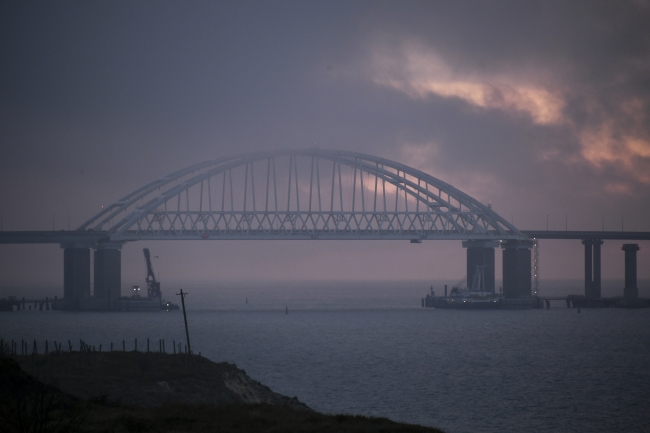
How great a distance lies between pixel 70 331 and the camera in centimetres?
9238

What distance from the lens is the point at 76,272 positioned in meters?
128

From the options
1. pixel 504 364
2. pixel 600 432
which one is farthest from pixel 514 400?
pixel 504 364

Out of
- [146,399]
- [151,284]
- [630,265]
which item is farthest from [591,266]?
[146,399]

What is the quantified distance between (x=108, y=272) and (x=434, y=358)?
71.9 metres

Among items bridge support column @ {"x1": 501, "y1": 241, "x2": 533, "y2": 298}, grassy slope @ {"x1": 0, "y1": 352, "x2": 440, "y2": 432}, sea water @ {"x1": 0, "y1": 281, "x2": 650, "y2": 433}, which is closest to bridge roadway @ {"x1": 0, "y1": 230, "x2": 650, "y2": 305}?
bridge support column @ {"x1": 501, "y1": 241, "x2": 533, "y2": 298}

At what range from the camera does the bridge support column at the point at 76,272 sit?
128m

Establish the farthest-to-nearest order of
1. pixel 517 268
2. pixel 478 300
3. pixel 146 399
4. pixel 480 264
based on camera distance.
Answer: pixel 480 264 → pixel 478 300 → pixel 517 268 → pixel 146 399

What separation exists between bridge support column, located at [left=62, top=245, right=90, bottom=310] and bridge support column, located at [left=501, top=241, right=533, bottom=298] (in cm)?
7199

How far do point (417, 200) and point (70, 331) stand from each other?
64852 millimetres

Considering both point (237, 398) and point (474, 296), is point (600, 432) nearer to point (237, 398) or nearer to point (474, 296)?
point (237, 398)

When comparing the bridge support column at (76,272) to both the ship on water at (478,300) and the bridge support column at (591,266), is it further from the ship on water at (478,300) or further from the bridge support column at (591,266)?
the bridge support column at (591,266)

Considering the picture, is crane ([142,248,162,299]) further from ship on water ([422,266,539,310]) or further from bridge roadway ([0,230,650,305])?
ship on water ([422,266,539,310])

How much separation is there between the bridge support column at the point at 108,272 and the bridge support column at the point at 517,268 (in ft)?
220

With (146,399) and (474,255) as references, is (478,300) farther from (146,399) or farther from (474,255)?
(146,399)
